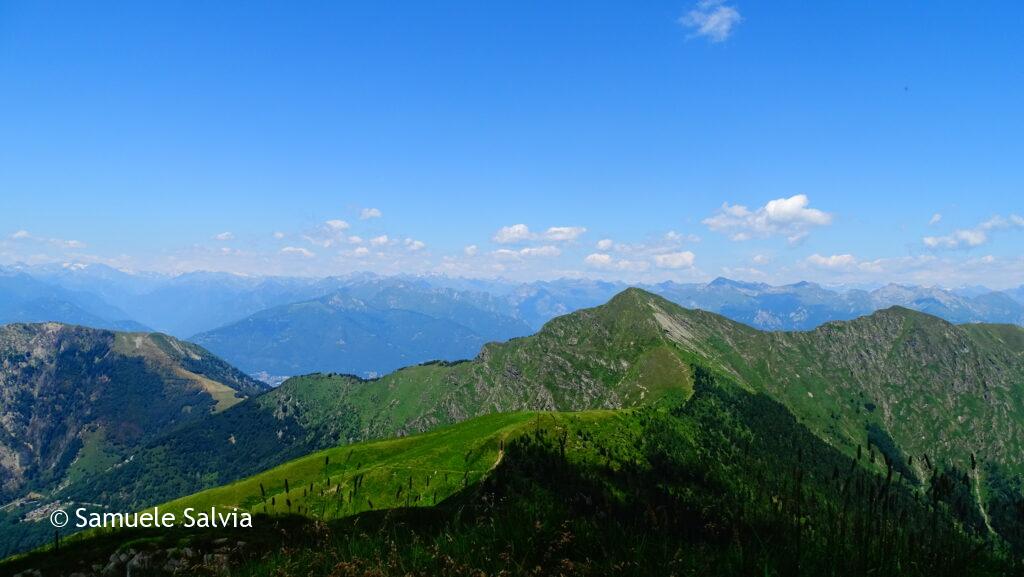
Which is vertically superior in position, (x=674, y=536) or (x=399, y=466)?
(x=674, y=536)

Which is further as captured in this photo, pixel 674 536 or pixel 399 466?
pixel 399 466

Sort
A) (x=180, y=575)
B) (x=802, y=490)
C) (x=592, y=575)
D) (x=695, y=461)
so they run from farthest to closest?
1. (x=695, y=461)
2. (x=180, y=575)
3. (x=802, y=490)
4. (x=592, y=575)

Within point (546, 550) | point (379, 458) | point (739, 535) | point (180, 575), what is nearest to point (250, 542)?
point (180, 575)

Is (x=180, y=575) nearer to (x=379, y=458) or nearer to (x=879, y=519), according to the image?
(x=879, y=519)

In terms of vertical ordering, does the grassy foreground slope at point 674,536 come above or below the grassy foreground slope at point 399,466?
above

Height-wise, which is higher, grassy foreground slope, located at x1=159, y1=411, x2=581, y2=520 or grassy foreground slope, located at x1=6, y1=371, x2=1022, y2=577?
grassy foreground slope, located at x1=6, y1=371, x2=1022, y2=577

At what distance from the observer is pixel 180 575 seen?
10.4 meters

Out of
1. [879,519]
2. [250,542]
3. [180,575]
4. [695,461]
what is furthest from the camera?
[695,461]

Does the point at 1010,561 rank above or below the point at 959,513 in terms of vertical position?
below

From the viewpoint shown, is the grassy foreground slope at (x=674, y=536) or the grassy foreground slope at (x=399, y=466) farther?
the grassy foreground slope at (x=399, y=466)

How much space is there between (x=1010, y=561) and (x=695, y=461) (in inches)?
6779

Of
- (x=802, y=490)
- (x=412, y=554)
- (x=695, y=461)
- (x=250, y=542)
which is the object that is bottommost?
(x=695, y=461)

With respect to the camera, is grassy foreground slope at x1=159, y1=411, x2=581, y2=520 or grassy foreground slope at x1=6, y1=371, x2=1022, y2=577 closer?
grassy foreground slope at x1=6, y1=371, x2=1022, y2=577

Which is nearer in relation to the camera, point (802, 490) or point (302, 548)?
point (802, 490)
